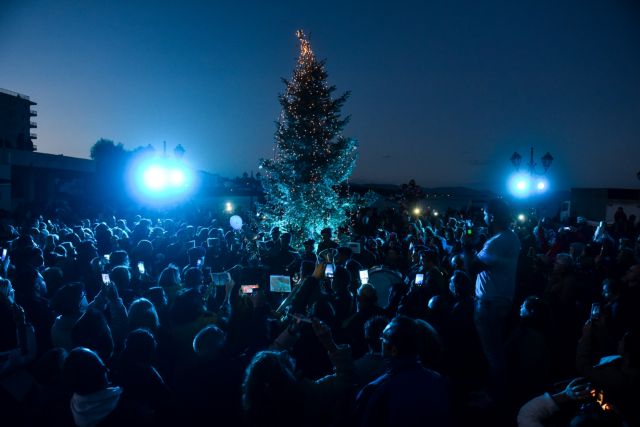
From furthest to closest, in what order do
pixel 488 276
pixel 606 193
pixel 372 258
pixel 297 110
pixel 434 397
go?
pixel 606 193
pixel 297 110
pixel 372 258
pixel 488 276
pixel 434 397

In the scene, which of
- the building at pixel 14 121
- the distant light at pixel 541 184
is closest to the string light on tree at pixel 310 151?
the distant light at pixel 541 184

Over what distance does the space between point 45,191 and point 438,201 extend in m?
36.4

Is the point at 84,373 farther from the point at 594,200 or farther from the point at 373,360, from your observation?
the point at 594,200

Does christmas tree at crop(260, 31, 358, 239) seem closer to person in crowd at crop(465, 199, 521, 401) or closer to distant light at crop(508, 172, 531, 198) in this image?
distant light at crop(508, 172, 531, 198)

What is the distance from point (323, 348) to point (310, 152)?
13782 mm

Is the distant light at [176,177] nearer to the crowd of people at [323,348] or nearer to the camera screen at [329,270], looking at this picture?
the crowd of people at [323,348]

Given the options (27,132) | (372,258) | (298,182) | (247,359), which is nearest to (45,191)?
(27,132)

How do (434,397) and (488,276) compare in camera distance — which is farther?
(488,276)

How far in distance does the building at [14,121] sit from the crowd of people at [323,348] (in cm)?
4586

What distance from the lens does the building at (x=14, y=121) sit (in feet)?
149

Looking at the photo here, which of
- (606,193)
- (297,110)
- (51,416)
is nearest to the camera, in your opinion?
(51,416)

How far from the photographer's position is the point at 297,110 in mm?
17734

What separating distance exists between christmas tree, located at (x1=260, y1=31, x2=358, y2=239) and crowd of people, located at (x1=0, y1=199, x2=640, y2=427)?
29.7 ft

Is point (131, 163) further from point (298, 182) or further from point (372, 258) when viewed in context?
point (372, 258)
